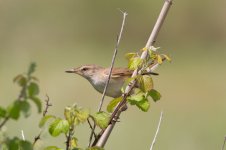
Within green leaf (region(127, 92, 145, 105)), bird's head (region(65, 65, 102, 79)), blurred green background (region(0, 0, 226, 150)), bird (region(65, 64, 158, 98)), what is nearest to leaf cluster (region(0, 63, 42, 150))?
green leaf (region(127, 92, 145, 105))

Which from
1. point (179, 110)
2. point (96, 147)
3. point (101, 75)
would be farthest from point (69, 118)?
point (179, 110)

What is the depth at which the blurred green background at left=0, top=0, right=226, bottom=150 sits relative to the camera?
525 inches

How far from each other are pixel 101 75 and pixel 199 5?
989cm

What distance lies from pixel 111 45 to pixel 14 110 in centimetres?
1291

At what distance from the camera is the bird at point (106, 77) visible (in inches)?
246

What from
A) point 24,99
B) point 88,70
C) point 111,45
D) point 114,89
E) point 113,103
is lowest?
point 24,99

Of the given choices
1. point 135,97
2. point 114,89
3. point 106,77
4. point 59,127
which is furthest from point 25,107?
point 106,77

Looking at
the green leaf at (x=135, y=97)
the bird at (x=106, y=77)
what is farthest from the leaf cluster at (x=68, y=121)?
the bird at (x=106, y=77)

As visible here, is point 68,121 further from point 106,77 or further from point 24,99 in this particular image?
point 106,77

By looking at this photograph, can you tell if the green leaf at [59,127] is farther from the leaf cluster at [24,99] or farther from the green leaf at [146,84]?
the green leaf at [146,84]

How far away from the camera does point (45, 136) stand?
3.33 m

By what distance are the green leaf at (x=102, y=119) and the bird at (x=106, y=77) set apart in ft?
7.48

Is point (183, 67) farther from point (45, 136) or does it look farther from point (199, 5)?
point (45, 136)

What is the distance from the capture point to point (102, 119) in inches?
131
